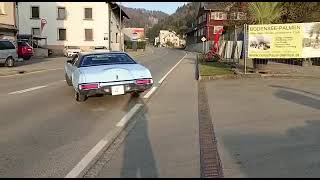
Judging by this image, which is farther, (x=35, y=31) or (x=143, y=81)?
(x=35, y=31)

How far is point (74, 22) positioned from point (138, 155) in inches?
2401

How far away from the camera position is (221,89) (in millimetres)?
15688

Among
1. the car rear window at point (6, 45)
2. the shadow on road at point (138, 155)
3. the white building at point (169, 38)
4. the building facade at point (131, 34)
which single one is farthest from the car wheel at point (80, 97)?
the white building at point (169, 38)

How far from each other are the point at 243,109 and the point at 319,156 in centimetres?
455

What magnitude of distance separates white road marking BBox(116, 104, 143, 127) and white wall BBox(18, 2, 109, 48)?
5414cm

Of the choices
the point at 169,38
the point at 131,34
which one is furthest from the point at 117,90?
the point at 169,38

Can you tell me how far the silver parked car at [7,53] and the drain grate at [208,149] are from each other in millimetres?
21125

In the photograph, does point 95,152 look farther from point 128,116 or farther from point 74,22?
point 74,22

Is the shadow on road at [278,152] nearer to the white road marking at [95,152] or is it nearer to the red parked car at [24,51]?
the white road marking at [95,152]

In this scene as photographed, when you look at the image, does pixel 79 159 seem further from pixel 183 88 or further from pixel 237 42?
pixel 237 42

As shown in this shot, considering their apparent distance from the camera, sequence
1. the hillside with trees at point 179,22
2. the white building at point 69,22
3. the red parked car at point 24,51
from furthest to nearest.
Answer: the hillside with trees at point 179,22
the white building at point 69,22
the red parked car at point 24,51

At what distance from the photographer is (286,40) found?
65.7 feet

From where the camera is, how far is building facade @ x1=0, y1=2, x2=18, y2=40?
117ft

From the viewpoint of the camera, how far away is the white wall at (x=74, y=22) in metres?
65.2
